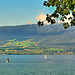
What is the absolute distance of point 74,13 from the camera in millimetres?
19188

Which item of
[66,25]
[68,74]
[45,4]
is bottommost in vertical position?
[68,74]

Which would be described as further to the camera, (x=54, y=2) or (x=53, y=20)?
(x=53, y=20)

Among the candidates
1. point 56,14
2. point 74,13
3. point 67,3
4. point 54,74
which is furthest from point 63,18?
point 54,74

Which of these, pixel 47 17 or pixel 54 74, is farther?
pixel 54 74

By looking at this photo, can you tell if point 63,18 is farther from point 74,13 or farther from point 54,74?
point 54,74

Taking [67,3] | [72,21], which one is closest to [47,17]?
[72,21]

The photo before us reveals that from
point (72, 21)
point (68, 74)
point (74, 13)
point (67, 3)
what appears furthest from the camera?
point (68, 74)

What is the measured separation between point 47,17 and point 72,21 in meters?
2.08

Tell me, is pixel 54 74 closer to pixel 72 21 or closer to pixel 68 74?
pixel 68 74

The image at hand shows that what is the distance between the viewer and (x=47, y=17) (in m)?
21.0

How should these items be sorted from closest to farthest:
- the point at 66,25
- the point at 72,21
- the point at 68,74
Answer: the point at 72,21
the point at 66,25
the point at 68,74

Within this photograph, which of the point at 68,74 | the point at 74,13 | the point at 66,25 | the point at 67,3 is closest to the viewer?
the point at 67,3

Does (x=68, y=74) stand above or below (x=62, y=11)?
below

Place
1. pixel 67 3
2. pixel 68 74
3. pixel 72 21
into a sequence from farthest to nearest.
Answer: pixel 68 74, pixel 72 21, pixel 67 3
